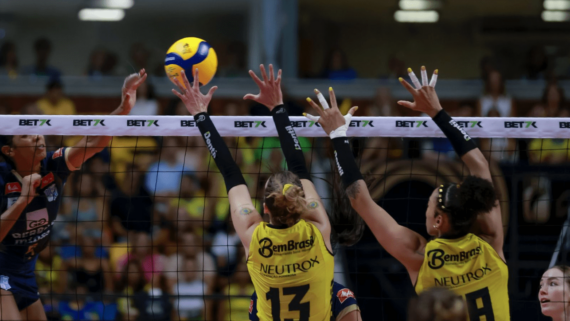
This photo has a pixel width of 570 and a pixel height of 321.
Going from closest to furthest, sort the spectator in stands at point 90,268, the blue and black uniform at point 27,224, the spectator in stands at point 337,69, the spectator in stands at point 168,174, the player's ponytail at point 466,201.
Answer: the player's ponytail at point 466,201
the blue and black uniform at point 27,224
the spectator in stands at point 90,268
the spectator in stands at point 168,174
the spectator in stands at point 337,69

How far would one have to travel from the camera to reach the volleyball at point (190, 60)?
200 inches

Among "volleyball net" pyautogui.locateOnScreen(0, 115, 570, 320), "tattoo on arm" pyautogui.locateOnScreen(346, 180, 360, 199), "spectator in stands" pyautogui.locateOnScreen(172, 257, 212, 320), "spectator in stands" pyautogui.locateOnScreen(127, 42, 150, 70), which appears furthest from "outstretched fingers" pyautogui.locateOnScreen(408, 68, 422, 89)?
"spectator in stands" pyautogui.locateOnScreen(127, 42, 150, 70)

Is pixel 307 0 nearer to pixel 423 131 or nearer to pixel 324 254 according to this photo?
pixel 423 131

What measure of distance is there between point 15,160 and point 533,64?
8.59 metres

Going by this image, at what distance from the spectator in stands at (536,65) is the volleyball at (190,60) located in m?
7.45

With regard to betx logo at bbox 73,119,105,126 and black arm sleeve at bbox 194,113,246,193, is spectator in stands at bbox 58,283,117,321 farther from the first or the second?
black arm sleeve at bbox 194,113,246,193

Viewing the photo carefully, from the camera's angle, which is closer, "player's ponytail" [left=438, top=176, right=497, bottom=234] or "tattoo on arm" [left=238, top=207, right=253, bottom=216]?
"player's ponytail" [left=438, top=176, right=497, bottom=234]

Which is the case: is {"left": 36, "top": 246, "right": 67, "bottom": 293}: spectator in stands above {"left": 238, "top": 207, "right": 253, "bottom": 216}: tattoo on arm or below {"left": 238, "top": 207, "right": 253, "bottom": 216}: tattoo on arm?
below

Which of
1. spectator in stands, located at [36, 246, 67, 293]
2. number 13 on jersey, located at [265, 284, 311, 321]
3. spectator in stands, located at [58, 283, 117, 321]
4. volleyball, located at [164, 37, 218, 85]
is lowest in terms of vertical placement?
spectator in stands, located at [58, 283, 117, 321]

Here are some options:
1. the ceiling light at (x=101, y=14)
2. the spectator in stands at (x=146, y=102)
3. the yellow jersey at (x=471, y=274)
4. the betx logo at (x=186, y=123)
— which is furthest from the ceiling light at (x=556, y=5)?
the yellow jersey at (x=471, y=274)

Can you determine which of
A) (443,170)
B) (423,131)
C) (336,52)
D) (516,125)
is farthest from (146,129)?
(336,52)

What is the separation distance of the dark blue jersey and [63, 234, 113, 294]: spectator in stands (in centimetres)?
244

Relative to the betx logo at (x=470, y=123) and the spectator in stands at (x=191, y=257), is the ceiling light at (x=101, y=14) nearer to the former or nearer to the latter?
the spectator in stands at (x=191, y=257)

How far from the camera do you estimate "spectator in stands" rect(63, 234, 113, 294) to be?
321 inches
